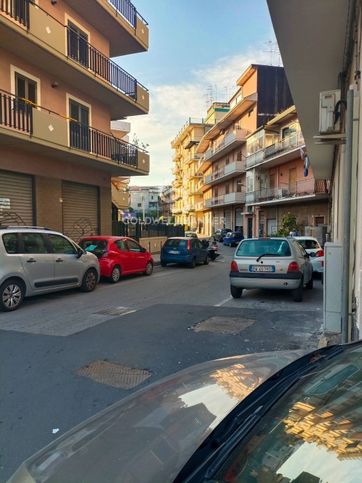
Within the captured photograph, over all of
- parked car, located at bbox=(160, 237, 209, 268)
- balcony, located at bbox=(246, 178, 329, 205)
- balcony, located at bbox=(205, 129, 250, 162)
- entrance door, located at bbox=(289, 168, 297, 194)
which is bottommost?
parked car, located at bbox=(160, 237, 209, 268)

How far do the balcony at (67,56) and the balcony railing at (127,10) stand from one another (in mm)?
2075

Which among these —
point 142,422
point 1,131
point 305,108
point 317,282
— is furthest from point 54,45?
point 142,422

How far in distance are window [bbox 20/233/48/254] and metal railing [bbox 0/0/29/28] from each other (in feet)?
23.0

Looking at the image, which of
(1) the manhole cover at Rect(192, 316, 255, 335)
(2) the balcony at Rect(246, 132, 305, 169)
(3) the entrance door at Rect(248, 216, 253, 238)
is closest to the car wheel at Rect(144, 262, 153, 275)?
(1) the manhole cover at Rect(192, 316, 255, 335)

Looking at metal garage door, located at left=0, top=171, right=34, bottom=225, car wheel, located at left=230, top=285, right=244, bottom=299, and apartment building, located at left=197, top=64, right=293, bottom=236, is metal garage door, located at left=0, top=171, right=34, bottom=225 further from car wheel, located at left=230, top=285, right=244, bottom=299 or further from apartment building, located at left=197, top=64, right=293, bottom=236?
apartment building, located at left=197, top=64, right=293, bottom=236

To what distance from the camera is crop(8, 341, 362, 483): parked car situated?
50.6 inches

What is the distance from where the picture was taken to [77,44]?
14828 millimetres

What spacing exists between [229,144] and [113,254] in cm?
3814

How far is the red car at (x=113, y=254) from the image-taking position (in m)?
11.9

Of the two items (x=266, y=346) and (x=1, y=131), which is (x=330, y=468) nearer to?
(x=266, y=346)

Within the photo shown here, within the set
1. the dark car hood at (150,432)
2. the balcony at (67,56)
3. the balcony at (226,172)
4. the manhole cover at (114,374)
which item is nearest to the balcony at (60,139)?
the balcony at (67,56)

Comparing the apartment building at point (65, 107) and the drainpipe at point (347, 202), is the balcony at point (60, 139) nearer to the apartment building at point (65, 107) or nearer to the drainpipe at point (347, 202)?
the apartment building at point (65, 107)

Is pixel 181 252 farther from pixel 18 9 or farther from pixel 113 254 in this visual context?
pixel 18 9

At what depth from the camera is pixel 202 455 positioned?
1.47 metres
